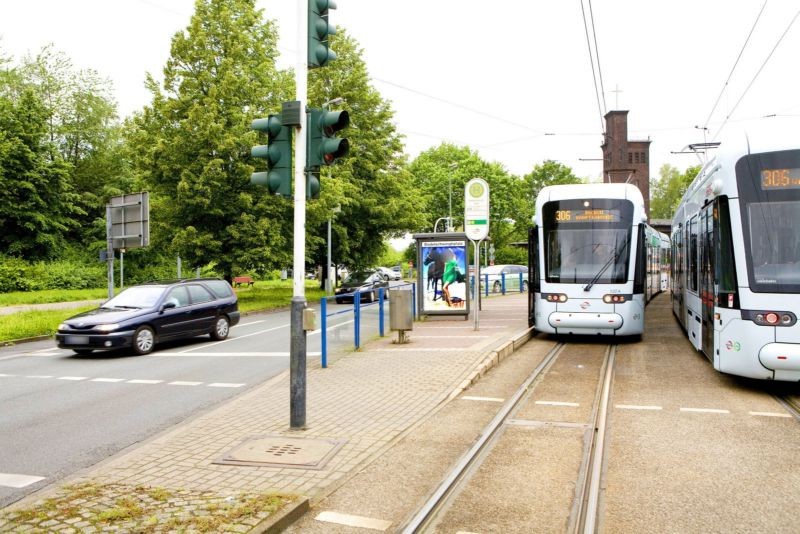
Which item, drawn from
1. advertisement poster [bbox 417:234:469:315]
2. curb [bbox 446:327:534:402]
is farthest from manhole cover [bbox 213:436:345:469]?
advertisement poster [bbox 417:234:469:315]

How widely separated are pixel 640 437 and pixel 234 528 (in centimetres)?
409

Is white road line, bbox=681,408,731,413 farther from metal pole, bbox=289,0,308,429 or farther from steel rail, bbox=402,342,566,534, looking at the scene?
metal pole, bbox=289,0,308,429

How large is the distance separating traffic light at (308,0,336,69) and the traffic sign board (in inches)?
352

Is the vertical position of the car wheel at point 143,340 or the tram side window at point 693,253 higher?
the tram side window at point 693,253

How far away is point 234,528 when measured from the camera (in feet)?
12.8

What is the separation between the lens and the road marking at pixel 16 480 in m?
5.14

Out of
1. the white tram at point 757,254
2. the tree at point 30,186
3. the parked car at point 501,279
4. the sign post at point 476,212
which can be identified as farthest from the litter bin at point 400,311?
the tree at point 30,186

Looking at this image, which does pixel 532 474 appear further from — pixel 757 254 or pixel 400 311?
pixel 400 311

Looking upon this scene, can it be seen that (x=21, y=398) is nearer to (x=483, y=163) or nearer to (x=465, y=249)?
(x=465, y=249)

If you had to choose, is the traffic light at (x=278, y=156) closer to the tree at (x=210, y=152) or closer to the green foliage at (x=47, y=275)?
the tree at (x=210, y=152)

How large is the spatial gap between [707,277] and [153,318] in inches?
423

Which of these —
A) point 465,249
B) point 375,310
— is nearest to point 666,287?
point 465,249

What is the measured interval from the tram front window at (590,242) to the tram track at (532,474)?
3.86 m

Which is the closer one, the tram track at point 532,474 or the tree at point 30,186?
the tram track at point 532,474
